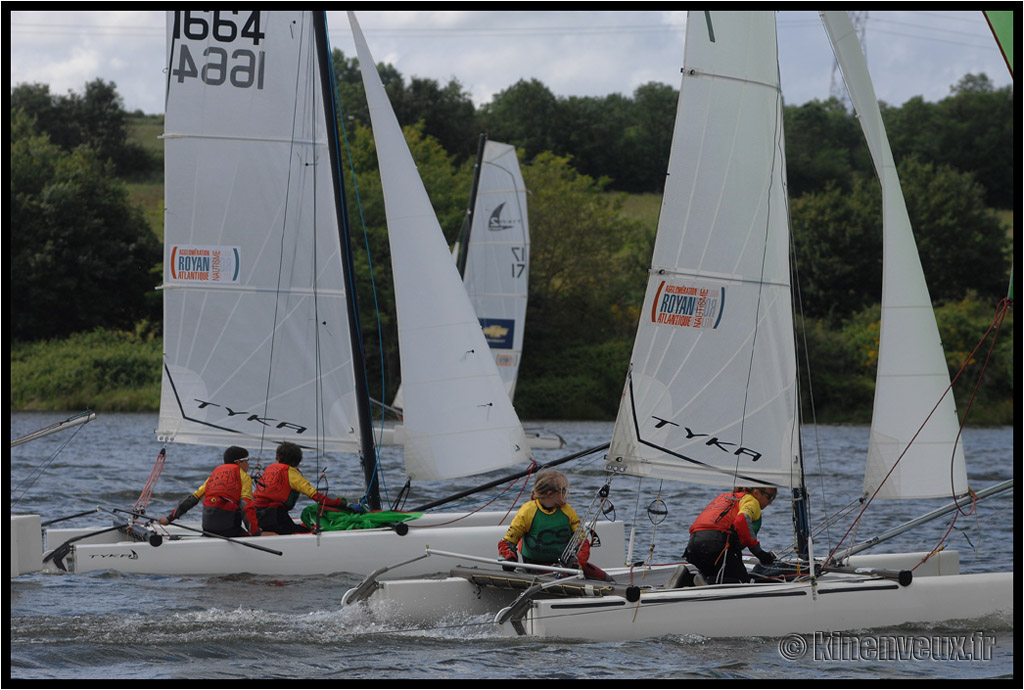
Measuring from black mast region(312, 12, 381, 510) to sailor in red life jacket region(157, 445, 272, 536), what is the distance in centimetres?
138

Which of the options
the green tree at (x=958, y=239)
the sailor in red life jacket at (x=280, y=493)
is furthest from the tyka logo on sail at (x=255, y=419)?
the green tree at (x=958, y=239)

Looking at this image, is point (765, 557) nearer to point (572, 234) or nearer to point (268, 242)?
point (268, 242)

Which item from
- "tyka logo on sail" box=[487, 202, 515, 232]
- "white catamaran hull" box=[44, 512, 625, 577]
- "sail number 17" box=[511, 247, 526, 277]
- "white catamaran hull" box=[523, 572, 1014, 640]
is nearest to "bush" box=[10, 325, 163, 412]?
"sail number 17" box=[511, 247, 526, 277]

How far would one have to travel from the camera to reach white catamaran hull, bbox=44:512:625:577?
34.2 ft

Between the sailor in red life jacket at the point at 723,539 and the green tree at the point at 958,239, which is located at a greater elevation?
the green tree at the point at 958,239

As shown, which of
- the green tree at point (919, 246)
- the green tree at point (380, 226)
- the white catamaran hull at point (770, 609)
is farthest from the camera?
the green tree at point (919, 246)

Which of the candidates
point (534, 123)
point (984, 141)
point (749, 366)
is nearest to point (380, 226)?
point (534, 123)

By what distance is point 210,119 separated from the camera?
12.0 m

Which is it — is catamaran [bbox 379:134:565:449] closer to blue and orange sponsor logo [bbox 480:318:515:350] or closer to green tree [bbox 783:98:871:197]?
blue and orange sponsor logo [bbox 480:318:515:350]

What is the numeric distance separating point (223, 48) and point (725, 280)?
19.0ft

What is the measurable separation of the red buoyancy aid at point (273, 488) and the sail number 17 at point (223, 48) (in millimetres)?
3749

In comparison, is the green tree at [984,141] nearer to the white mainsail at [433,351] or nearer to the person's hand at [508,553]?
the white mainsail at [433,351]

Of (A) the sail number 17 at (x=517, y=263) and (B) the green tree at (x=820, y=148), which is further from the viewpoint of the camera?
(B) the green tree at (x=820, y=148)

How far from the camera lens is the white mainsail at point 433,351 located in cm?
1086
